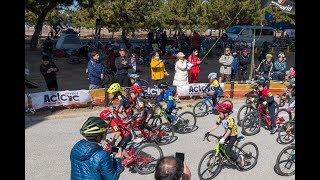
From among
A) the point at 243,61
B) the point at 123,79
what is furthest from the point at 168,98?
the point at 243,61

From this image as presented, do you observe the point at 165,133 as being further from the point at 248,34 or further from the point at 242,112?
the point at 248,34

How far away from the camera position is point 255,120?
10.1 metres

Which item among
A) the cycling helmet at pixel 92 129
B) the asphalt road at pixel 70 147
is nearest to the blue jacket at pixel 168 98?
the asphalt road at pixel 70 147

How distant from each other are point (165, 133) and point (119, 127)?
232cm

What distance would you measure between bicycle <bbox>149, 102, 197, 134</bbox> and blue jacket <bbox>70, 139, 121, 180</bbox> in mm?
5010

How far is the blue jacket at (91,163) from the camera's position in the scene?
4043mm

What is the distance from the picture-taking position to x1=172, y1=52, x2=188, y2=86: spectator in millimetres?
12961

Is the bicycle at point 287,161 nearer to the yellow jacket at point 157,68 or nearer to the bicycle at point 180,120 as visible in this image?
the bicycle at point 180,120

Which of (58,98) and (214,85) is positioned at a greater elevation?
(214,85)

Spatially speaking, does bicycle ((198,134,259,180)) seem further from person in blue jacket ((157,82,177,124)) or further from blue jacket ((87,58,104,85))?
blue jacket ((87,58,104,85))

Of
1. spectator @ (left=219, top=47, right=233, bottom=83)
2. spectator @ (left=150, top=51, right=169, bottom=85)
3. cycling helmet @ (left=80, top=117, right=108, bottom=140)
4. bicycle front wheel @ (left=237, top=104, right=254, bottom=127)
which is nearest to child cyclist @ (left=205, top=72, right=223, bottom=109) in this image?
bicycle front wheel @ (left=237, top=104, right=254, bottom=127)

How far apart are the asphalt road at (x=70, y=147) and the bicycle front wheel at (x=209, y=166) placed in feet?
0.63

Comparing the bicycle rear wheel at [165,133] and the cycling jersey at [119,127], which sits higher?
the cycling jersey at [119,127]
